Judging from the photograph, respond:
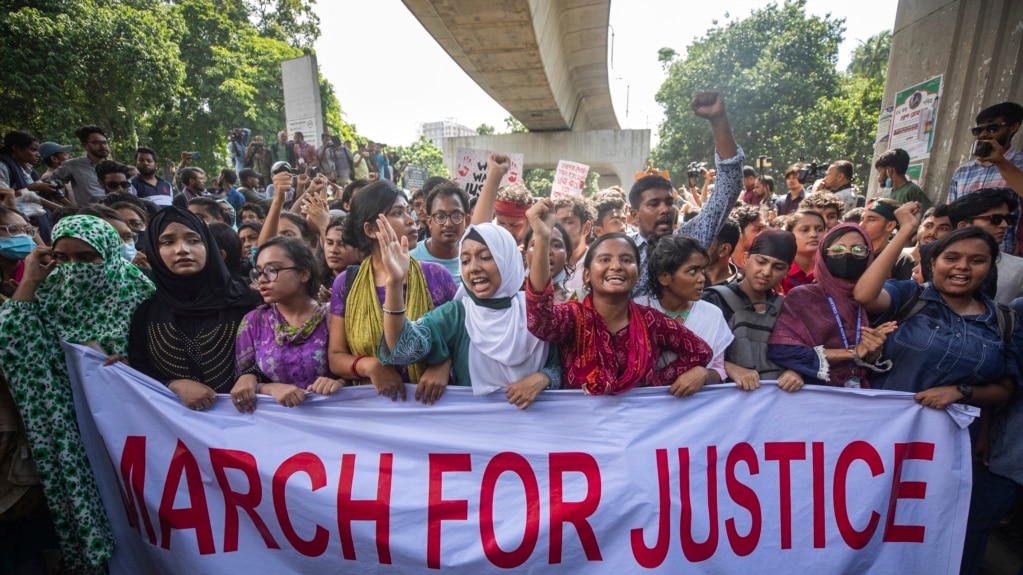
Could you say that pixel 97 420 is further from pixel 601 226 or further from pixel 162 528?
pixel 601 226

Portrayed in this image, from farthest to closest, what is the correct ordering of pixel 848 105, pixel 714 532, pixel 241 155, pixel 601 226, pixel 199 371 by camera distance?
1. pixel 848 105
2. pixel 241 155
3. pixel 601 226
4. pixel 199 371
5. pixel 714 532

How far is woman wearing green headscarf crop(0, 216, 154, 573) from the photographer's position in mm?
2176

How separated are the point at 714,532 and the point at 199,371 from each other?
2.53 metres

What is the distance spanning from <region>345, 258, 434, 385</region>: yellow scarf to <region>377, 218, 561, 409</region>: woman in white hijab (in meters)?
0.14

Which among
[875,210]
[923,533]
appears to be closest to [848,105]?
[875,210]

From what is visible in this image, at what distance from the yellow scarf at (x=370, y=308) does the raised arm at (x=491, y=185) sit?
899 mm

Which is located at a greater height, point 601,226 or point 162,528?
point 601,226

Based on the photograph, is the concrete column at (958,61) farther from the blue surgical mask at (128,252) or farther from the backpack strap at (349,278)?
the blue surgical mask at (128,252)

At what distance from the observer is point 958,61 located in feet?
17.6

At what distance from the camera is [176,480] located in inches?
90.2

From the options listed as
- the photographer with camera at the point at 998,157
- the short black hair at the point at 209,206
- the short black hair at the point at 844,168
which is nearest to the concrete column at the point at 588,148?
the short black hair at the point at 844,168

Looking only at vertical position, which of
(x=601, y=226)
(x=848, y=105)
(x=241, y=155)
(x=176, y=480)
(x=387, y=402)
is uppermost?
(x=848, y=105)

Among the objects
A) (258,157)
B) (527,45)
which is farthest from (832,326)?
(258,157)

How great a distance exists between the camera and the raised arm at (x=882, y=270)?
2174 mm
